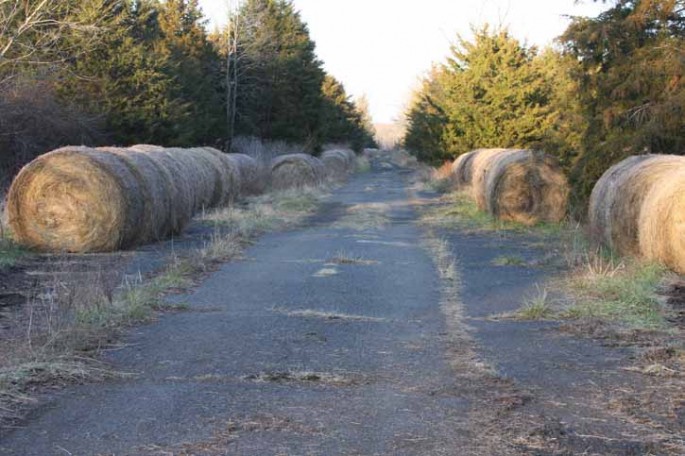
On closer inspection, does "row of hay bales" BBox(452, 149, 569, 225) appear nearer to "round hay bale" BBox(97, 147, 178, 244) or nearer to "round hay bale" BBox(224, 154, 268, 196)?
"round hay bale" BBox(97, 147, 178, 244)

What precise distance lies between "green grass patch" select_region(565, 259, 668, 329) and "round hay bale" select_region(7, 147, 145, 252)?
7764 millimetres

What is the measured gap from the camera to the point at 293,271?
11953 millimetres

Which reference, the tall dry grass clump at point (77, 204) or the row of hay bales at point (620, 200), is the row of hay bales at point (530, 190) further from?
the tall dry grass clump at point (77, 204)

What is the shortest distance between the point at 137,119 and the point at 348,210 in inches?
347

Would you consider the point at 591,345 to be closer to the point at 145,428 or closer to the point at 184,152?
the point at 145,428

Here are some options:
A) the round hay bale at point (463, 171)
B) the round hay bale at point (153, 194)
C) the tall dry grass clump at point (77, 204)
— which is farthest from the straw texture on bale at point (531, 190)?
the round hay bale at point (463, 171)

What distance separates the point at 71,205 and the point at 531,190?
11.1 meters

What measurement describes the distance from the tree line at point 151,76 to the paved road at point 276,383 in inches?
409

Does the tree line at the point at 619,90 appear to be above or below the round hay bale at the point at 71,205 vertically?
above

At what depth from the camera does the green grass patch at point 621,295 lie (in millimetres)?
8281

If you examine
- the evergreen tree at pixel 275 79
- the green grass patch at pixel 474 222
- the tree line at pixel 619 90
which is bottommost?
the green grass patch at pixel 474 222

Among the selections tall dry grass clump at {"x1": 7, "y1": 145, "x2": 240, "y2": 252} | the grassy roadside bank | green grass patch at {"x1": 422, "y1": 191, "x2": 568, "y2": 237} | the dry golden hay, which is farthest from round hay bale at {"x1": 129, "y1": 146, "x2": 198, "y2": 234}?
the dry golden hay

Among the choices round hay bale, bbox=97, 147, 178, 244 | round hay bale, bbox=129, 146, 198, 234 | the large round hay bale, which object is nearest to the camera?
round hay bale, bbox=97, 147, 178, 244

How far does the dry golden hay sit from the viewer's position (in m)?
33.5
